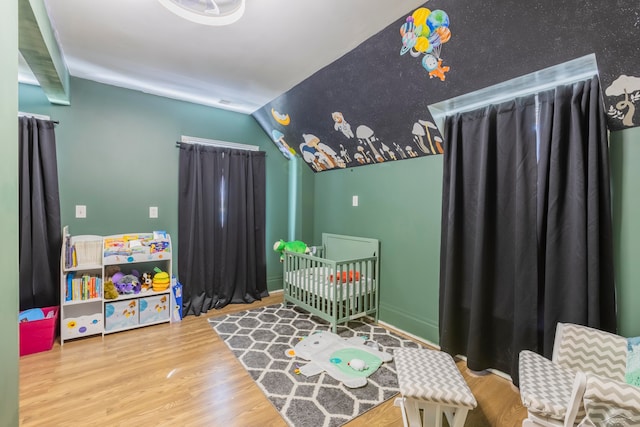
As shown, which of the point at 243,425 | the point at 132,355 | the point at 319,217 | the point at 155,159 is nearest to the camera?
the point at 243,425

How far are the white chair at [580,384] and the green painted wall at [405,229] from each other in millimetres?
1049

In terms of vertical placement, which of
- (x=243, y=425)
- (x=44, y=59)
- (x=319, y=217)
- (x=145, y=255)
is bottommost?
(x=243, y=425)

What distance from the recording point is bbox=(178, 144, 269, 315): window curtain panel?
3197mm

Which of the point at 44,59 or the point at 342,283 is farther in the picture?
the point at 342,283

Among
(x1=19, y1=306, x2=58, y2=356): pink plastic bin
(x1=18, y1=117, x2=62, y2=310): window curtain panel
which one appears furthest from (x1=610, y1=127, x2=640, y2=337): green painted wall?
(x1=18, y1=117, x2=62, y2=310): window curtain panel

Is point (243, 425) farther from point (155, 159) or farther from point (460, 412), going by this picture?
point (155, 159)

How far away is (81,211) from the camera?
2.76m

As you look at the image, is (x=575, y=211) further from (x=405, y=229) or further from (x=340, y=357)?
(x=340, y=357)

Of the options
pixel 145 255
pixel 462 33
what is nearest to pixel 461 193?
pixel 462 33

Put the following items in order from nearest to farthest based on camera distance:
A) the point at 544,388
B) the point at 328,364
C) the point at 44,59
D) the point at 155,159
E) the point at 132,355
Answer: the point at 544,388
the point at 44,59
the point at 328,364
the point at 132,355
the point at 155,159

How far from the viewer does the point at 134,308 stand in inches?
109

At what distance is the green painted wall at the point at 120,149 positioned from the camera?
2691mm

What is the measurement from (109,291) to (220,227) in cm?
121

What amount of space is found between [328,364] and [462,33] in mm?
2333
